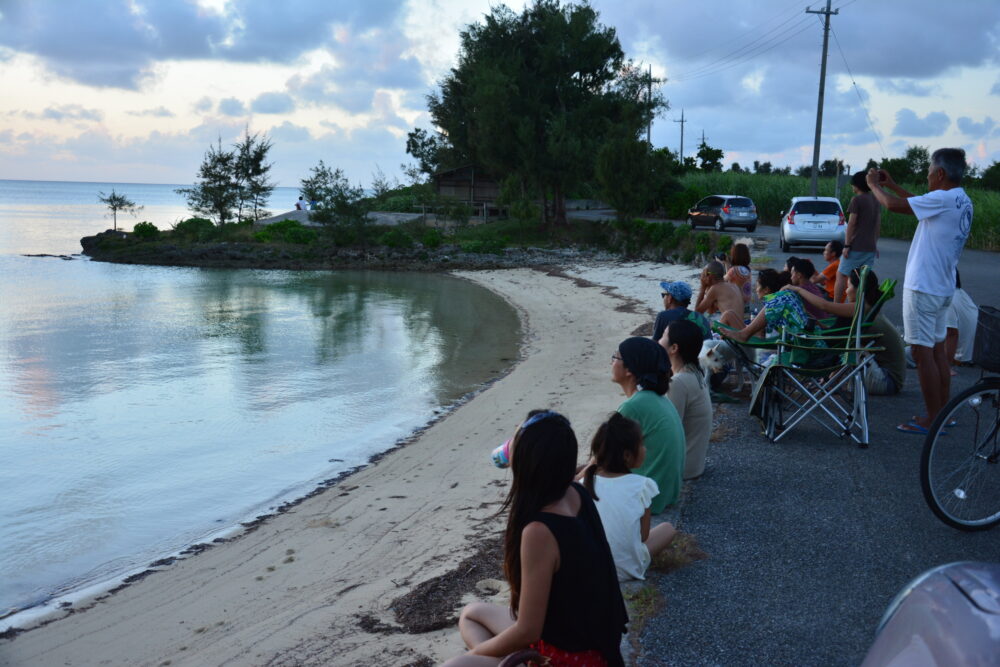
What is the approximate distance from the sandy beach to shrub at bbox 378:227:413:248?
101ft

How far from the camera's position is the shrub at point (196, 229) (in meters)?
48.1

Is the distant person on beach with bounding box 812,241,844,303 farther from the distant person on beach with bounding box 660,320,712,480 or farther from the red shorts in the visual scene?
the red shorts

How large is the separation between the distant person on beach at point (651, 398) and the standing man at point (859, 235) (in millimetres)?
5317

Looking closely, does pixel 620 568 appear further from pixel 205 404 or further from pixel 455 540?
pixel 205 404

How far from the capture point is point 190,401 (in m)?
13.9

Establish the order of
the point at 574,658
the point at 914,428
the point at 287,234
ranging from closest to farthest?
the point at 574,658
the point at 914,428
the point at 287,234

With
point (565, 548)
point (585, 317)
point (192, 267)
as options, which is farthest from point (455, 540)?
point (192, 267)

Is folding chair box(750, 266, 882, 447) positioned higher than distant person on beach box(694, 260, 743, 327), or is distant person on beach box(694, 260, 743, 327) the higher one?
distant person on beach box(694, 260, 743, 327)

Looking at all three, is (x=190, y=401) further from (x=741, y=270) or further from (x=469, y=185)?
(x=469, y=185)

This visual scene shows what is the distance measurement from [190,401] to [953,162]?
38.7 ft

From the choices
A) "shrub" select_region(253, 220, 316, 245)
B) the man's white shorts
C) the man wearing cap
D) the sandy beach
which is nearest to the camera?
the sandy beach

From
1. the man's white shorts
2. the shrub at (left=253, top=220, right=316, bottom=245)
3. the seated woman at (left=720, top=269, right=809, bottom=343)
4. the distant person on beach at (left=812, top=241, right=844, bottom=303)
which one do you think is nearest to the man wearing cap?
the seated woman at (left=720, top=269, right=809, bottom=343)

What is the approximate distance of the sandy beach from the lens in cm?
503

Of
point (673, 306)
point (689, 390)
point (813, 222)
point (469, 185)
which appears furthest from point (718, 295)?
point (469, 185)
